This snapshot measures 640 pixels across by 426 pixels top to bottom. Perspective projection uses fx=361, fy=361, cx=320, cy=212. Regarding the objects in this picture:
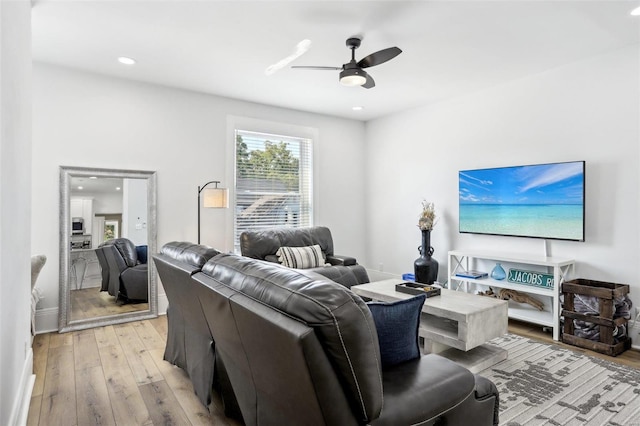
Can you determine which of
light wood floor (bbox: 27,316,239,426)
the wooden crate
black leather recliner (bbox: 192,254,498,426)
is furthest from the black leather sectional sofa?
the wooden crate

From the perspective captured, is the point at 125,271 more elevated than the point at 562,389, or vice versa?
the point at 125,271

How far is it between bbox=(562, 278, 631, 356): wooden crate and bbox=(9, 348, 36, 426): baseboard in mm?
4020

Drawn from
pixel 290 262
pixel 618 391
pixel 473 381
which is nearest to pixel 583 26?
pixel 618 391

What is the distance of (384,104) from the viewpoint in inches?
199

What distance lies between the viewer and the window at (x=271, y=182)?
493 centimetres

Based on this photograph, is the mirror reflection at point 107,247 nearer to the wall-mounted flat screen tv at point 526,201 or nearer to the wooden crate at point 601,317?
the wall-mounted flat screen tv at point 526,201

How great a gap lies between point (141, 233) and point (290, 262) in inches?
68.2

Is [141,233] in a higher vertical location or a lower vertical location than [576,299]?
higher

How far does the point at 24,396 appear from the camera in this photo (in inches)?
82.4

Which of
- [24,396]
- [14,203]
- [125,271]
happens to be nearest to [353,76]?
[14,203]

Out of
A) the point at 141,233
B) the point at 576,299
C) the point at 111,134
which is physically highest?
the point at 111,134

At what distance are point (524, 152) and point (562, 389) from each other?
8.37ft

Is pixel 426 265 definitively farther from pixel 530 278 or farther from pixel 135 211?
pixel 135 211

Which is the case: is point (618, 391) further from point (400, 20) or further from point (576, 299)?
point (400, 20)
